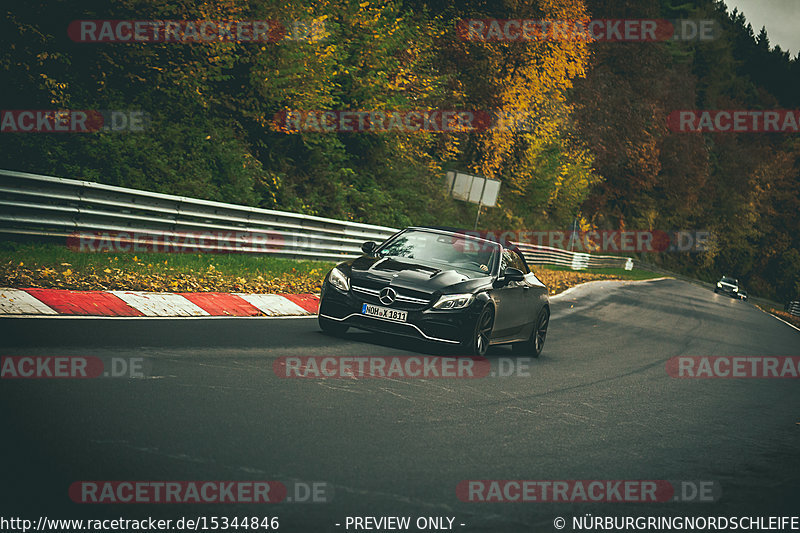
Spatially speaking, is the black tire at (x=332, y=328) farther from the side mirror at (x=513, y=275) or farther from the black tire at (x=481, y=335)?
the side mirror at (x=513, y=275)

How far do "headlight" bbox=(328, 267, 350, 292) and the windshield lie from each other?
37.7 inches

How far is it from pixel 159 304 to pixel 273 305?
248 cm

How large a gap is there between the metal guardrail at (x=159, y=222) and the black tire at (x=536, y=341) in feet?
22.7

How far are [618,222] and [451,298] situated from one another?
6425cm

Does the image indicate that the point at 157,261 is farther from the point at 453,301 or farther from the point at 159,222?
the point at 453,301

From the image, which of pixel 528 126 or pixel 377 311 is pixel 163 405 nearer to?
pixel 377 311

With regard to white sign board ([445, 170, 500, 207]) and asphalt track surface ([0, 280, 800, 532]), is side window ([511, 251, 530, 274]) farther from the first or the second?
white sign board ([445, 170, 500, 207])

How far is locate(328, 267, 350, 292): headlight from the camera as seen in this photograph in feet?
34.1

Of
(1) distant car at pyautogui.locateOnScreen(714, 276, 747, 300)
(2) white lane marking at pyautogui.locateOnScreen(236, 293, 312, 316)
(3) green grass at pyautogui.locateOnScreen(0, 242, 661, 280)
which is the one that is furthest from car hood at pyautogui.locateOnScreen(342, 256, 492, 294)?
(1) distant car at pyautogui.locateOnScreen(714, 276, 747, 300)

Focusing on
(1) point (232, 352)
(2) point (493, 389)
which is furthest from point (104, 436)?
(2) point (493, 389)

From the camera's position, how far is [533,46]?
35312 millimetres

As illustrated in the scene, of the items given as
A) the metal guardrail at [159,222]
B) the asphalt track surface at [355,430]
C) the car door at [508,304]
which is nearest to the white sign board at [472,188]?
the metal guardrail at [159,222]

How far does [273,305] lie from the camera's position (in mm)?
13844

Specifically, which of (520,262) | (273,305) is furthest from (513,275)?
(273,305)
